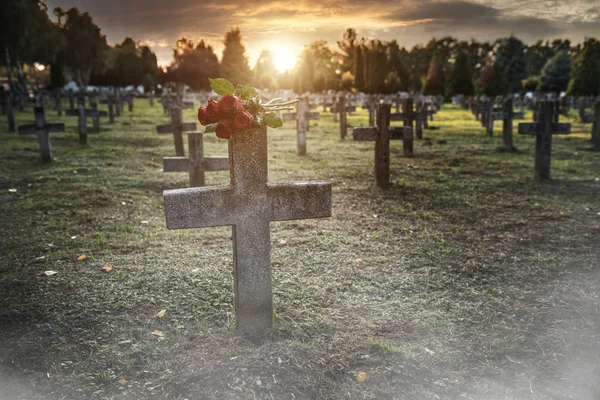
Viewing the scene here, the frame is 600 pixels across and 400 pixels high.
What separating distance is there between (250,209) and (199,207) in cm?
35

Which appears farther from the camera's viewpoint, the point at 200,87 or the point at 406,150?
the point at 200,87

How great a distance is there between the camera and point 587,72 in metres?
32.1

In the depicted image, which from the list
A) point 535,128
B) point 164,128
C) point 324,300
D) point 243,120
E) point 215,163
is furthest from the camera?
point 164,128

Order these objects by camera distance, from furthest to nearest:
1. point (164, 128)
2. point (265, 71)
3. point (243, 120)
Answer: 1. point (265, 71)
2. point (164, 128)
3. point (243, 120)

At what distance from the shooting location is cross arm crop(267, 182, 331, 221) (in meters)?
3.37

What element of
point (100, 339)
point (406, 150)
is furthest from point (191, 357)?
point (406, 150)

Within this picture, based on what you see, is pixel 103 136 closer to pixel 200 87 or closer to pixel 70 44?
pixel 70 44

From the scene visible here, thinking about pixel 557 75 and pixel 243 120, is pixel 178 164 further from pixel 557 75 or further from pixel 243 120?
pixel 557 75

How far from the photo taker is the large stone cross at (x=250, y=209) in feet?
10.4

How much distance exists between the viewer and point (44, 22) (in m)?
45.8

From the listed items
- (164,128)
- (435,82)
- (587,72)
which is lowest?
(164,128)

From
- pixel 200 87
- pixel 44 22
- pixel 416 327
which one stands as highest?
pixel 44 22

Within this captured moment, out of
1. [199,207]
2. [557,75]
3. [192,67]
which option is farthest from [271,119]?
[192,67]

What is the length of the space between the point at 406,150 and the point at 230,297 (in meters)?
10.1
